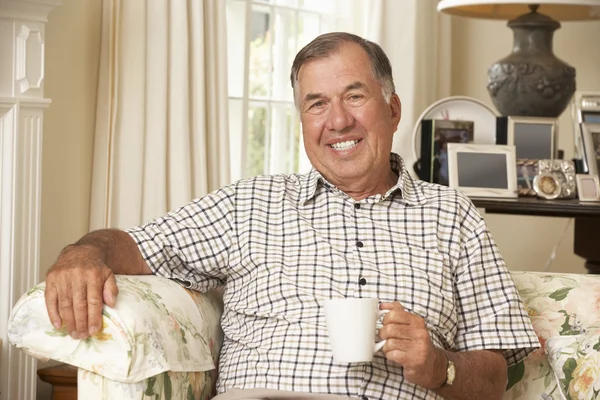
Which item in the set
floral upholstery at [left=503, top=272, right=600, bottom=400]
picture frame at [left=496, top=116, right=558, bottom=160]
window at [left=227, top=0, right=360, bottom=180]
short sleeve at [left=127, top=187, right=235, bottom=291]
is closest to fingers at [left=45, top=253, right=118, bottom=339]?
short sleeve at [left=127, top=187, right=235, bottom=291]

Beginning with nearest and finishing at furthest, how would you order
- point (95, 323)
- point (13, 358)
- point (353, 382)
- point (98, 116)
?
point (95, 323) → point (353, 382) → point (13, 358) → point (98, 116)

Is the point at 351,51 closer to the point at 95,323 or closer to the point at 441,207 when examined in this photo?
the point at 441,207

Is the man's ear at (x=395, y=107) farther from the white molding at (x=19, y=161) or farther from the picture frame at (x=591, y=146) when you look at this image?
the picture frame at (x=591, y=146)

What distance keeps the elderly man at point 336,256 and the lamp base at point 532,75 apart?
130 cm

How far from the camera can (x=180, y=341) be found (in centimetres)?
172

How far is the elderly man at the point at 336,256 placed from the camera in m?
1.78

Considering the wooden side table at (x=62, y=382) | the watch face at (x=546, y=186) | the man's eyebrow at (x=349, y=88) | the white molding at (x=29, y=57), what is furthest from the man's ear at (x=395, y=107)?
the watch face at (x=546, y=186)

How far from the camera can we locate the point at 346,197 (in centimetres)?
198

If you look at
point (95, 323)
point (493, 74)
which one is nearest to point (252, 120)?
point (493, 74)

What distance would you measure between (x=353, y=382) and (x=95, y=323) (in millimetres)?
490

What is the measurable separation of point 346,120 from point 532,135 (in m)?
1.42

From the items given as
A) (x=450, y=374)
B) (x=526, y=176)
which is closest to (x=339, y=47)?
(x=450, y=374)

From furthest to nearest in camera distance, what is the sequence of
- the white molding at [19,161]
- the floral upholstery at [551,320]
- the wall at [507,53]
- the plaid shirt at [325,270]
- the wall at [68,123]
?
the wall at [507,53] < the wall at [68,123] < the white molding at [19,161] < the floral upholstery at [551,320] < the plaid shirt at [325,270]

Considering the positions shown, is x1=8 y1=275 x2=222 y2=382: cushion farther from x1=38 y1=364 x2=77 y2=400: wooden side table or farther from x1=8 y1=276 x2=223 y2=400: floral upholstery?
x1=38 y1=364 x2=77 y2=400: wooden side table
